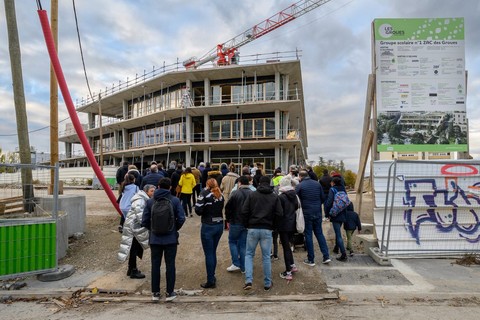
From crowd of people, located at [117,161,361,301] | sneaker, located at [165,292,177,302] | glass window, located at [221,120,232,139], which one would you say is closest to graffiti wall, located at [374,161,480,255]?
crowd of people, located at [117,161,361,301]

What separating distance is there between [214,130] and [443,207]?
23.5 metres

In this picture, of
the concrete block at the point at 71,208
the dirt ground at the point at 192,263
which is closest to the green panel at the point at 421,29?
the dirt ground at the point at 192,263

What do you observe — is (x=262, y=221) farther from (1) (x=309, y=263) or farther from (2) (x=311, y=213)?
(1) (x=309, y=263)

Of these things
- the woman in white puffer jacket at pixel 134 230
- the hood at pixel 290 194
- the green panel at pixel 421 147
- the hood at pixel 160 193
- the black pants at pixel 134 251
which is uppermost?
the green panel at pixel 421 147

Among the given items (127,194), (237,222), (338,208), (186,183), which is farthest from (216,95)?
(237,222)

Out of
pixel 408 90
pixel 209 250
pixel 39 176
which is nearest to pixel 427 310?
pixel 209 250

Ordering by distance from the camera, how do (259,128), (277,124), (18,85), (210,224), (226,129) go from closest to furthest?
(210,224) < (18,85) < (277,124) < (259,128) < (226,129)

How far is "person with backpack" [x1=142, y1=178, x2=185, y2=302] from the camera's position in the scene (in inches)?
173

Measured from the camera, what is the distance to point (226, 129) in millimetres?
27828

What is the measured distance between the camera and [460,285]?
4.73 m

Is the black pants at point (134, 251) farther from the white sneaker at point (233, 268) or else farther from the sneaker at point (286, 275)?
the sneaker at point (286, 275)

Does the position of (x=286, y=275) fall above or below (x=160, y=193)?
below

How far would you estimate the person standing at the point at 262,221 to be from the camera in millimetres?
4707

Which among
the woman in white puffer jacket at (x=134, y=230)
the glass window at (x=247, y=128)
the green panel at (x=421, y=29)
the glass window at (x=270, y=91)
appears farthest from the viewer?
the glass window at (x=247, y=128)
